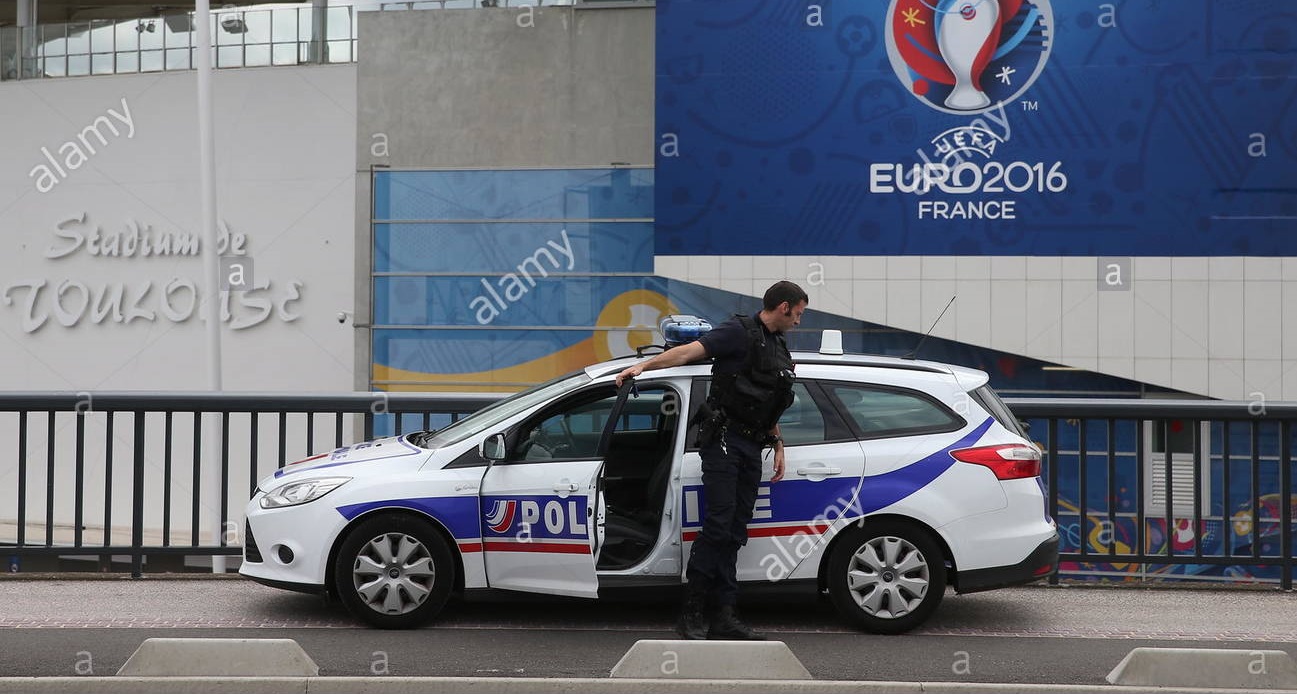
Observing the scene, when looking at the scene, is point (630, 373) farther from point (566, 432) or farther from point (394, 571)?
point (394, 571)

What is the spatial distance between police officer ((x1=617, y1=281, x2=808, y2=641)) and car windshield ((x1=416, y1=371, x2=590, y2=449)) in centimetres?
54

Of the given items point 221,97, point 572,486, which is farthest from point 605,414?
point 221,97

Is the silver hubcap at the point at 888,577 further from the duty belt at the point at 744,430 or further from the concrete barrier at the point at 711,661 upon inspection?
the concrete barrier at the point at 711,661

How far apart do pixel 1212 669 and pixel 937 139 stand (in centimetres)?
1900

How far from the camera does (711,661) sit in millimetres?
5594

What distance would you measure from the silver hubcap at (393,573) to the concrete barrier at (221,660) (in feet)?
2.96

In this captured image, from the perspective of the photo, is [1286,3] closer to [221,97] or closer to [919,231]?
[919,231]

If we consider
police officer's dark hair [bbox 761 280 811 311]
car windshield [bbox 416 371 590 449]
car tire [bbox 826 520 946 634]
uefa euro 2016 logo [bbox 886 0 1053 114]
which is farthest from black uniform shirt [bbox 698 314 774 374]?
uefa euro 2016 logo [bbox 886 0 1053 114]

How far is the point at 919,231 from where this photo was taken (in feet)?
78.1

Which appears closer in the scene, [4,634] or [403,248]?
[4,634]

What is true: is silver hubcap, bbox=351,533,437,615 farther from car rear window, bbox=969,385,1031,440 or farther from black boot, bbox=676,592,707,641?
car rear window, bbox=969,385,1031,440

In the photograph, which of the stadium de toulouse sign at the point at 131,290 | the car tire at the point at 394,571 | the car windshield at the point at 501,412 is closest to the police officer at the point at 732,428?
the car windshield at the point at 501,412

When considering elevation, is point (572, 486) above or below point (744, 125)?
below

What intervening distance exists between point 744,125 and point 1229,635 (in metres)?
17.9
